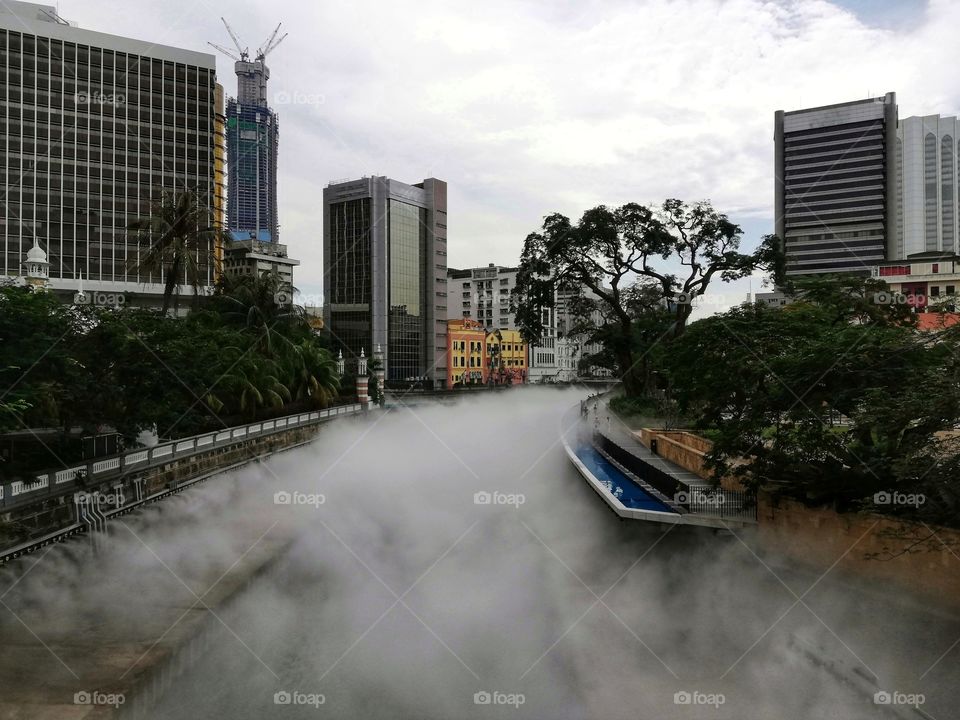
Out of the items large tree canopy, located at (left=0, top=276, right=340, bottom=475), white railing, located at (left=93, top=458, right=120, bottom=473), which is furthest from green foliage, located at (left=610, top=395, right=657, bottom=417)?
white railing, located at (left=93, top=458, right=120, bottom=473)

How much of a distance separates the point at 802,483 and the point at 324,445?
37.7 m

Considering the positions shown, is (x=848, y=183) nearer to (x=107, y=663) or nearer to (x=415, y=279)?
(x=415, y=279)

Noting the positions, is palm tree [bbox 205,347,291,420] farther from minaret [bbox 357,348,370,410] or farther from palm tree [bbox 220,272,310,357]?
minaret [bbox 357,348,370,410]

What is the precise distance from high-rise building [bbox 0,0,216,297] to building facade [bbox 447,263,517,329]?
66.9 meters

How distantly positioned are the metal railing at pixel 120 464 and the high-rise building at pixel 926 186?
415 feet

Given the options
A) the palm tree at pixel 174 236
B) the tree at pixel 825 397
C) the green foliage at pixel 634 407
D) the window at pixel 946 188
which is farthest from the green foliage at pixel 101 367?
the window at pixel 946 188

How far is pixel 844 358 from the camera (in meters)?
19.4

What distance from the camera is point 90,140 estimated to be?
248ft

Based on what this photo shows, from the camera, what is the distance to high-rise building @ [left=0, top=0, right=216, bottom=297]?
72125 mm

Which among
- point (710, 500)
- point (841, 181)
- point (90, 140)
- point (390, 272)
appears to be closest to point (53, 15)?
point (90, 140)

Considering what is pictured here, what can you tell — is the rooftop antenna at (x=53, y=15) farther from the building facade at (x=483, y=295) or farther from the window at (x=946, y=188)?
the window at (x=946, y=188)

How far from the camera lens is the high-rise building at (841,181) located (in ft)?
402

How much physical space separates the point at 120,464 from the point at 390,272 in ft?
277

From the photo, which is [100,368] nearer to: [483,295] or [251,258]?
[251,258]
